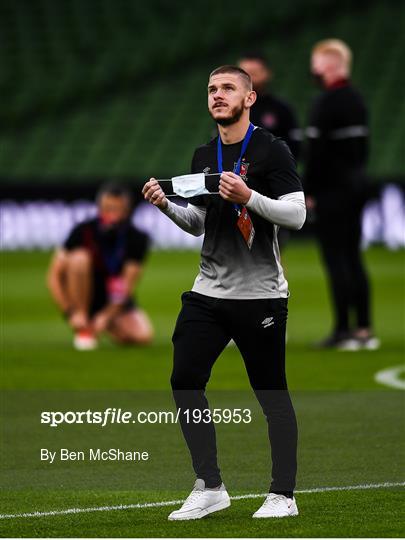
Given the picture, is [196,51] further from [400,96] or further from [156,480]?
[156,480]

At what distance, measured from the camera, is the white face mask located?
555 cm

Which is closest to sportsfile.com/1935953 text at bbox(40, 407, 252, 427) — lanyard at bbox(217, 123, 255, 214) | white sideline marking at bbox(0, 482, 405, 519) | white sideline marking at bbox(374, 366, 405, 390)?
white sideline marking at bbox(374, 366, 405, 390)

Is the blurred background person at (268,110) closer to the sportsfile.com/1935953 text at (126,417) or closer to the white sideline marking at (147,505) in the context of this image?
the sportsfile.com/1935953 text at (126,417)

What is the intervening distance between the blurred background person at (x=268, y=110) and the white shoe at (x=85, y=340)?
2.61 metres

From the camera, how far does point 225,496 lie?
566 cm

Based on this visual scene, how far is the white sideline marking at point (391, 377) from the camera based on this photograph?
9570mm

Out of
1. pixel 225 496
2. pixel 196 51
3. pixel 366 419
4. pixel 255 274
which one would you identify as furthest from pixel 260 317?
pixel 196 51

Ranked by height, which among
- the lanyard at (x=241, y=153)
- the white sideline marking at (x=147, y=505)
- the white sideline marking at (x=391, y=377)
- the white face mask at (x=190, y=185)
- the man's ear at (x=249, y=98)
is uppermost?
the man's ear at (x=249, y=98)

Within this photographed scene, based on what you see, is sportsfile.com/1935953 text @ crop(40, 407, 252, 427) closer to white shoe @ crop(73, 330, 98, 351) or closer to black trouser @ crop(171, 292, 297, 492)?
black trouser @ crop(171, 292, 297, 492)

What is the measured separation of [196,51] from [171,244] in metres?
8.72

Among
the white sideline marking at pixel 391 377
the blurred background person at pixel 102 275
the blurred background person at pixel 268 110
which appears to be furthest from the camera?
the blurred background person at pixel 102 275

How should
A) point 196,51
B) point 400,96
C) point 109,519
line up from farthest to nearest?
point 196,51
point 400,96
point 109,519

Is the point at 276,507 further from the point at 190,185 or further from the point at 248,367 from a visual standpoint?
the point at 190,185

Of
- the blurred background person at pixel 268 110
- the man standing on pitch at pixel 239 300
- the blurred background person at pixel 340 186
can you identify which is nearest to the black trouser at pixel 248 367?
the man standing on pitch at pixel 239 300
